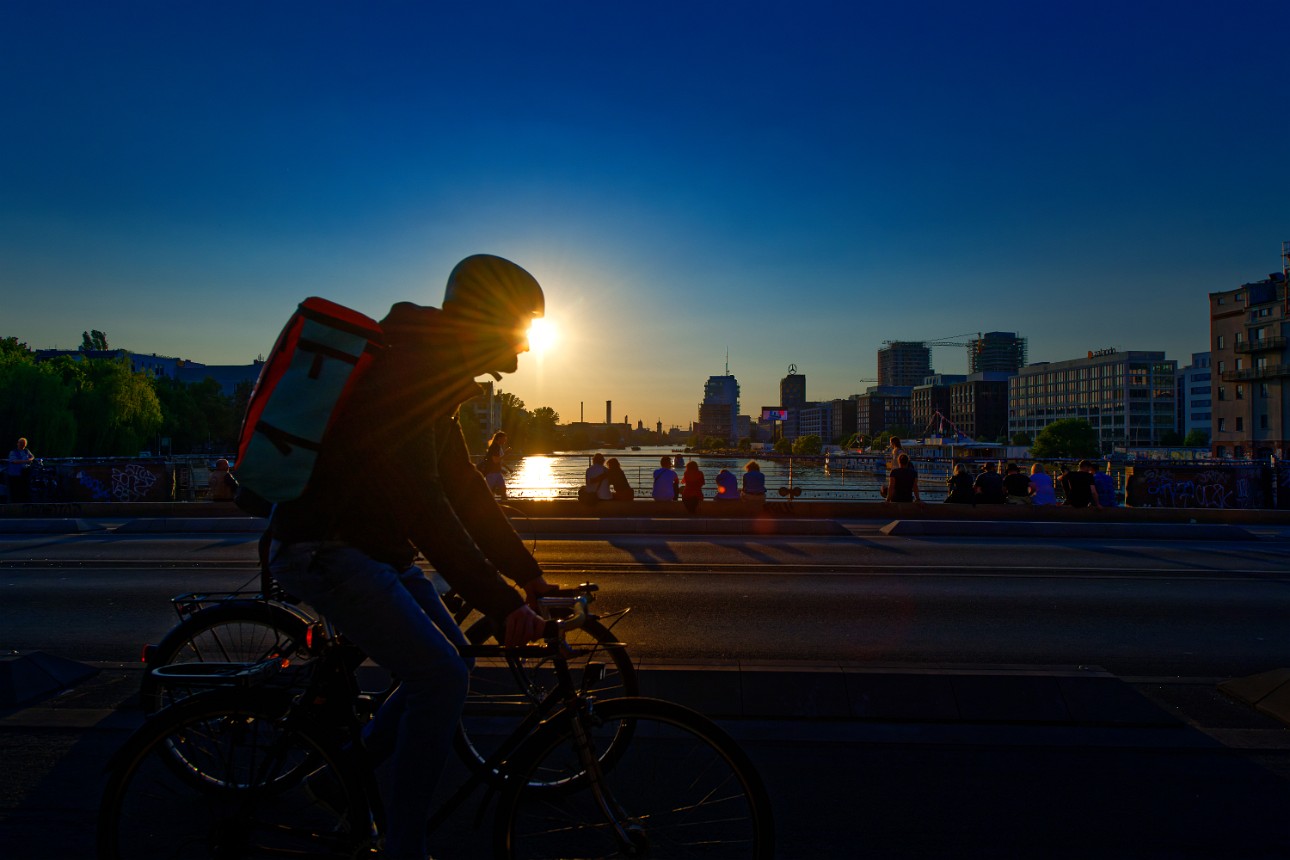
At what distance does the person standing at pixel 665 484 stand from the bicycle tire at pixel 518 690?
15.4 m

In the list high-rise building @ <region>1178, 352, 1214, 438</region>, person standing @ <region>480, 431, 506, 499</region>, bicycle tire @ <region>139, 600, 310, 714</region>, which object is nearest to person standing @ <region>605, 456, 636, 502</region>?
person standing @ <region>480, 431, 506, 499</region>

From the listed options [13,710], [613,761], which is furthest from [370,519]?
[13,710]

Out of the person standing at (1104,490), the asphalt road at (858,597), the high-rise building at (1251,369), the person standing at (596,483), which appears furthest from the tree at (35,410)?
the high-rise building at (1251,369)

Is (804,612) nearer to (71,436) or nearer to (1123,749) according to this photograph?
(1123,749)

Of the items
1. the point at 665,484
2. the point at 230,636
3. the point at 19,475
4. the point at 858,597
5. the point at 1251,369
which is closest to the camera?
the point at 230,636

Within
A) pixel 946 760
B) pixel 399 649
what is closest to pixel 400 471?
pixel 399 649

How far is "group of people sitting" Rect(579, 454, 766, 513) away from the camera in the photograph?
19781 millimetres

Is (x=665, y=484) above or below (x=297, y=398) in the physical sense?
below

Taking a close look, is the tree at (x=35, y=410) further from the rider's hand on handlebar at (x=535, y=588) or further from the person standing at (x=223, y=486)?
the rider's hand on handlebar at (x=535, y=588)

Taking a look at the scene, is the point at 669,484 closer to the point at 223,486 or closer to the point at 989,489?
the point at 989,489

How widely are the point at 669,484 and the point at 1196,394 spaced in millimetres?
185240

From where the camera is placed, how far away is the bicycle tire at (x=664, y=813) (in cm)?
271

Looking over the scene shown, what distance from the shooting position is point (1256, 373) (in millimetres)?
93375

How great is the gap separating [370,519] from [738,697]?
2841mm
